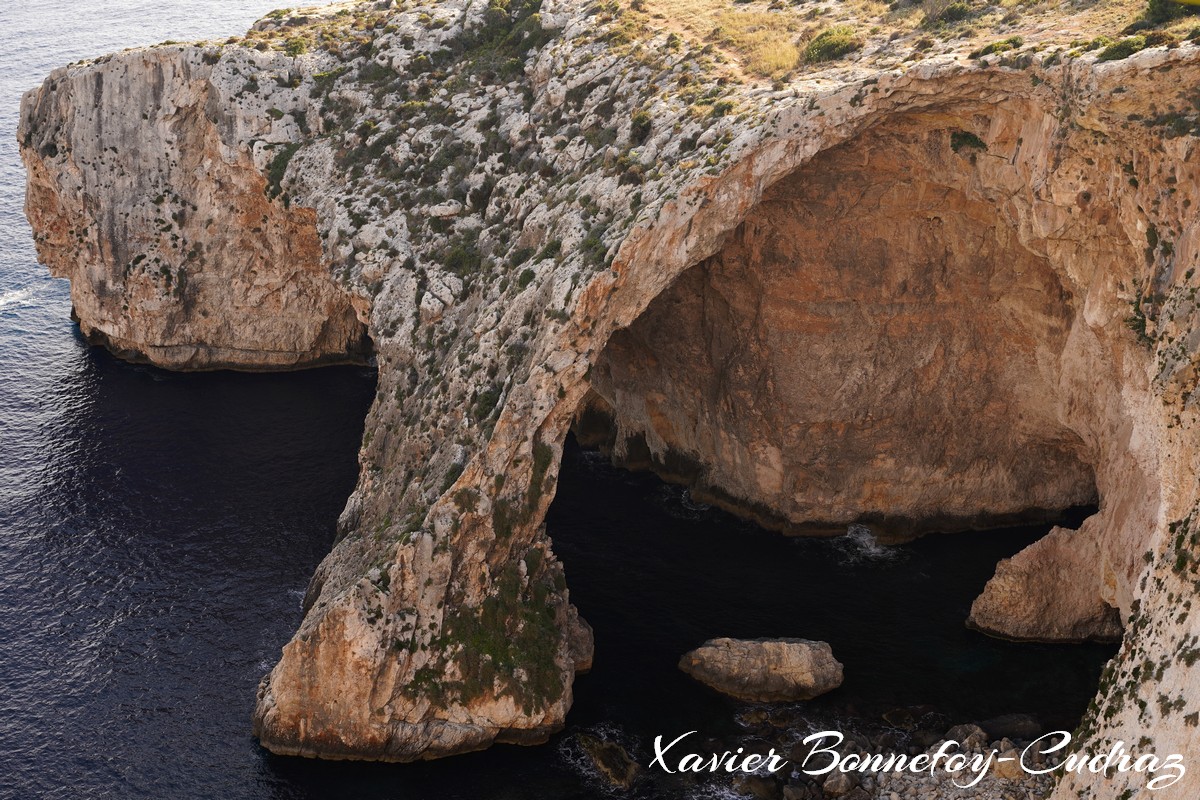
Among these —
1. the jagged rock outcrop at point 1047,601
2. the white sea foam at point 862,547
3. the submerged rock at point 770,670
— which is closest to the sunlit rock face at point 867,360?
the white sea foam at point 862,547

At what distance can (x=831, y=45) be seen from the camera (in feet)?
181

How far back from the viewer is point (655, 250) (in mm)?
51219

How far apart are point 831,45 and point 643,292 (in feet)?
46.3

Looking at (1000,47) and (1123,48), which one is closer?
(1123,48)

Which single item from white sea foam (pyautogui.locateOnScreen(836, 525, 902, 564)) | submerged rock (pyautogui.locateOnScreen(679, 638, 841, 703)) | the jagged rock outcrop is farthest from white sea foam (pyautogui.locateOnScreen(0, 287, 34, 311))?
the jagged rock outcrop

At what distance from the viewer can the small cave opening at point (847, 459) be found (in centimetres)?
5234

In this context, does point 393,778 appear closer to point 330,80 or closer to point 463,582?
point 463,582

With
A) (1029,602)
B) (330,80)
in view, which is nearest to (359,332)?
(330,80)

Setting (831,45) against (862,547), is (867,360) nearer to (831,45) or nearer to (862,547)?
(862,547)

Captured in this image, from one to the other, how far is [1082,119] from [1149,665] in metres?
19.0

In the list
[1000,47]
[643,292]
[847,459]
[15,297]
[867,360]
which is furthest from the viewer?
[15,297]

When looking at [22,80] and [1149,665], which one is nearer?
[1149,665]

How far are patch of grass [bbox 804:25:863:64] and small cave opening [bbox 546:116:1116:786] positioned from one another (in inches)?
170

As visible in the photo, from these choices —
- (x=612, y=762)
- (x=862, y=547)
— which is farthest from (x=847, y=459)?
(x=612, y=762)
